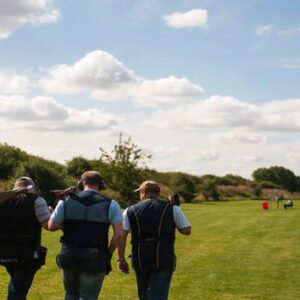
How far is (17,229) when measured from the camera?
23.0 feet

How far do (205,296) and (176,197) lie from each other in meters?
4.12

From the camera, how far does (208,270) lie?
Answer: 46.1 ft

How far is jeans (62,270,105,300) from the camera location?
6.73 metres

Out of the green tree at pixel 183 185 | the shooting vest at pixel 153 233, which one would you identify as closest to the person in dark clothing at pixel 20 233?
the shooting vest at pixel 153 233

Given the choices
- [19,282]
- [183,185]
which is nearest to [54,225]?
[19,282]

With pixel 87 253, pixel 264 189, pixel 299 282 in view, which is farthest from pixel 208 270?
pixel 264 189

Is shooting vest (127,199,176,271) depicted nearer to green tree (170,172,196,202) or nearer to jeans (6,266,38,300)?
jeans (6,266,38,300)

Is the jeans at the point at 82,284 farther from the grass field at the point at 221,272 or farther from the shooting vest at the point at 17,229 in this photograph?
the grass field at the point at 221,272

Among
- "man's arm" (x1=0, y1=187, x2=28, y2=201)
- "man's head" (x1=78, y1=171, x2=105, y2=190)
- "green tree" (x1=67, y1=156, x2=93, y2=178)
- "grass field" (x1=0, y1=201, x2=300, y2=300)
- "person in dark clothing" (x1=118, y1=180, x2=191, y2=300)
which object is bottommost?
"grass field" (x1=0, y1=201, x2=300, y2=300)

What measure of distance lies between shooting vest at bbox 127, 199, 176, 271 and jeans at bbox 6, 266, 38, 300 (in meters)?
1.38

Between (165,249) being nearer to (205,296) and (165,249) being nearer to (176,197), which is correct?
(176,197)

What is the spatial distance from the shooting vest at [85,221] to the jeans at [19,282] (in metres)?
0.75

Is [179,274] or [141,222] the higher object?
[141,222]

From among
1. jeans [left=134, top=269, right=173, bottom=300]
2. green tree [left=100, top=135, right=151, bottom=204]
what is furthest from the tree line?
jeans [left=134, top=269, right=173, bottom=300]
